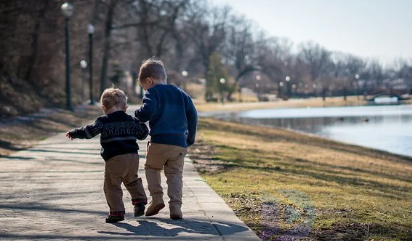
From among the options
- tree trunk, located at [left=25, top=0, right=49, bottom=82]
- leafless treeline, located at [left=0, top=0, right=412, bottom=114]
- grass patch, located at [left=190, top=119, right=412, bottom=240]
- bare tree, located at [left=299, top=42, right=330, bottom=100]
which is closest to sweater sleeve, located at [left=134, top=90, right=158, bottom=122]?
grass patch, located at [left=190, top=119, right=412, bottom=240]

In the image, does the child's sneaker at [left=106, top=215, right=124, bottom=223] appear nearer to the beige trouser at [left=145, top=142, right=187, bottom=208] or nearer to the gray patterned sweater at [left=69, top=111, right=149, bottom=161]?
the beige trouser at [left=145, top=142, right=187, bottom=208]

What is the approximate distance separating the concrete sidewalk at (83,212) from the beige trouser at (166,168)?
237 mm

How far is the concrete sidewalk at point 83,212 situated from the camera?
19.2 ft

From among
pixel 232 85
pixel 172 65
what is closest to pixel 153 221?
pixel 172 65

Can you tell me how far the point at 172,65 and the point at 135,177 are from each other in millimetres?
83111

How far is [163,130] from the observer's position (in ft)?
21.6

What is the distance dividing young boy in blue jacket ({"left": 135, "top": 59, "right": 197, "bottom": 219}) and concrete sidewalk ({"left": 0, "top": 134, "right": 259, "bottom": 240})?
0.27 m

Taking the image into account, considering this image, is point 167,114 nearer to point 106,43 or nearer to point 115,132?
point 115,132

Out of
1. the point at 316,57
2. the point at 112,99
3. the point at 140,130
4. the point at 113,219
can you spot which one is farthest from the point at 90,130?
the point at 316,57

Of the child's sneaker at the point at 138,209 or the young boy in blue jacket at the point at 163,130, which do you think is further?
the child's sneaker at the point at 138,209

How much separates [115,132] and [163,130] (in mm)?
439

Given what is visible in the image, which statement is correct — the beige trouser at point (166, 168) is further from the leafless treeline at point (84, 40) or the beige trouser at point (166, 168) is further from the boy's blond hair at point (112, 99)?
the leafless treeline at point (84, 40)

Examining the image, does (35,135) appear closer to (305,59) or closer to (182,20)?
(182,20)

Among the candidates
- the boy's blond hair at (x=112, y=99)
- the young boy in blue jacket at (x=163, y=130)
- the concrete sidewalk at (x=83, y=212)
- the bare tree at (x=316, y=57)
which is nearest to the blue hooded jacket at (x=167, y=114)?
the young boy in blue jacket at (x=163, y=130)
